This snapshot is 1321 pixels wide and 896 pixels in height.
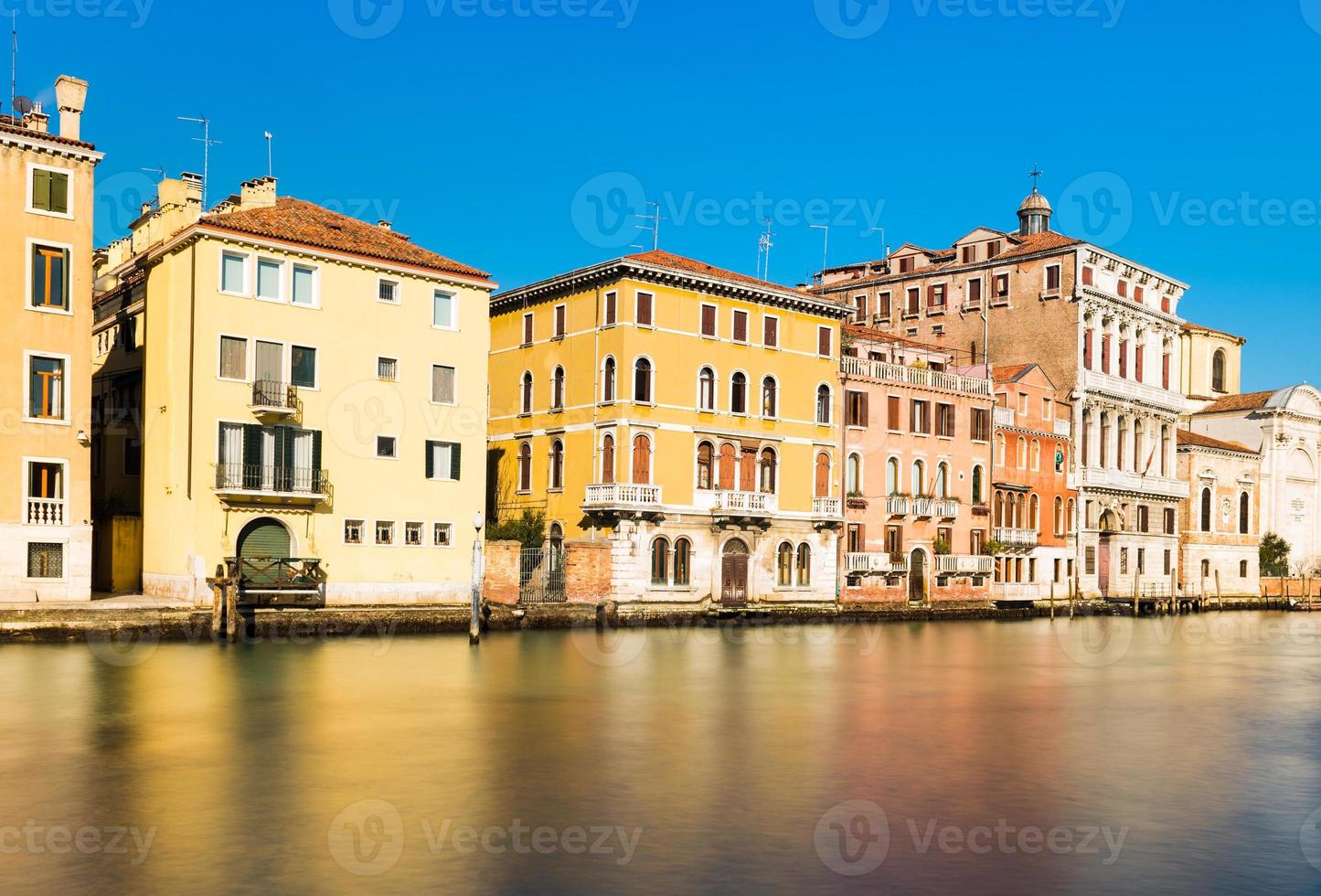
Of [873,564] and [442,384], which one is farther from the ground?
[442,384]

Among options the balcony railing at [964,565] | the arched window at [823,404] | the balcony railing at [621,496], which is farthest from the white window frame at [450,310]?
the balcony railing at [964,565]

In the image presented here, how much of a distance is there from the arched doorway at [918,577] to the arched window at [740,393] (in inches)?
421

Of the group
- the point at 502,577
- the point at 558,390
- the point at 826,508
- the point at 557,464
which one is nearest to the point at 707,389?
the point at 558,390

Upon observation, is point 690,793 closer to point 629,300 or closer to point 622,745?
point 622,745

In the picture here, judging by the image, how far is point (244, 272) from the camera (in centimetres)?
3528

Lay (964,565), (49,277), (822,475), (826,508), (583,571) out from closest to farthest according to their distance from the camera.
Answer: (49,277) → (583,571) → (826,508) → (822,475) → (964,565)

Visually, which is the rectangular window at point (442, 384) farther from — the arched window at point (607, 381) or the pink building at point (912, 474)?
the pink building at point (912, 474)

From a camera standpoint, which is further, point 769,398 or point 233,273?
point 769,398

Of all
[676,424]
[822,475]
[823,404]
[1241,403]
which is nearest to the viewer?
[676,424]

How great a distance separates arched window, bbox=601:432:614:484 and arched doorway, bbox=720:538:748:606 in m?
4.96

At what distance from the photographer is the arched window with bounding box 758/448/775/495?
46344 mm

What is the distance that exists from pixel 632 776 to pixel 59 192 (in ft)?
78.7

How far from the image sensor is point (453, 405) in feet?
129

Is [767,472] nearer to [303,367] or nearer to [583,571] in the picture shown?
[583,571]
